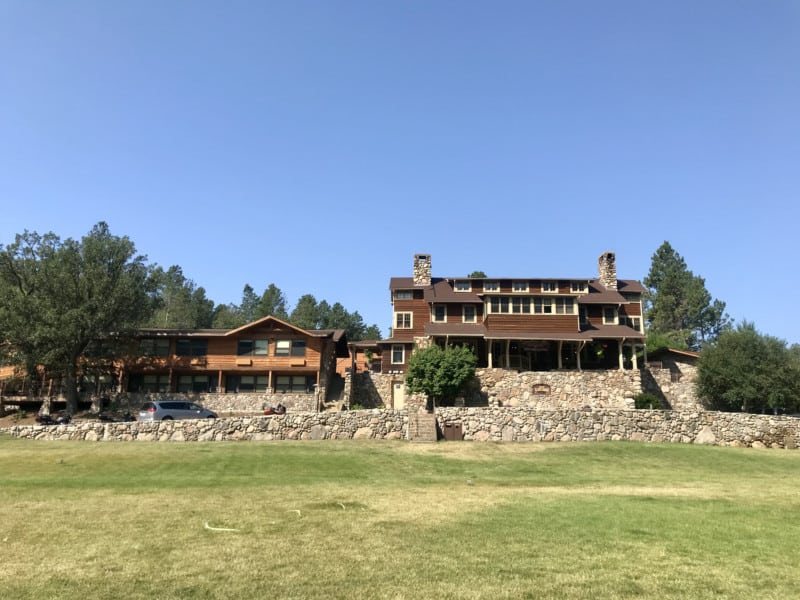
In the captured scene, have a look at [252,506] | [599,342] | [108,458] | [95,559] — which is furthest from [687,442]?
[95,559]

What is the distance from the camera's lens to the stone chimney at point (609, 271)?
159 feet

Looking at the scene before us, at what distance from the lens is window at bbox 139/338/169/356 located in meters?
41.8

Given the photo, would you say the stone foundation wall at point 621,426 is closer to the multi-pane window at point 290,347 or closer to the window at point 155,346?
the multi-pane window at point 290,347

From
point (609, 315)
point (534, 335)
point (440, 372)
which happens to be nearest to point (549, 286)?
point (534, 335)

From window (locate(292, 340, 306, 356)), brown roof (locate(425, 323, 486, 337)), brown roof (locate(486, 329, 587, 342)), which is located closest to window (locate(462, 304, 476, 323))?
brown roof (locate(425, 323, 486, 337))

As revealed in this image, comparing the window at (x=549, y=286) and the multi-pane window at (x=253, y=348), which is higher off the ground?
the window at (x=549, y=286)

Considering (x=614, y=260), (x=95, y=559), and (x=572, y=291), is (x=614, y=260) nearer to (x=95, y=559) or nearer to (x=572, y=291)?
(x=572, y=291)

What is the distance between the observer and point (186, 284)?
8256cm

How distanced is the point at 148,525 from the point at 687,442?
2638cm

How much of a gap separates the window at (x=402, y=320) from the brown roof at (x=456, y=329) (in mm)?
2593

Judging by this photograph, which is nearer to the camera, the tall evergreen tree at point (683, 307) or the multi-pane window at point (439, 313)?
the multi-pane window at point (439, 313)

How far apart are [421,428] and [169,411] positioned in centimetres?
1301

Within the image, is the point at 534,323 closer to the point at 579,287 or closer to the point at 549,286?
the point at 549,286

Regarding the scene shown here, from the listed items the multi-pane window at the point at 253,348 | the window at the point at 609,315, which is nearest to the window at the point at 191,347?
the multi-pane window at the point at 253,348
